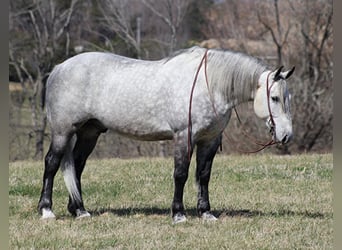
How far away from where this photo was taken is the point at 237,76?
5305 mm

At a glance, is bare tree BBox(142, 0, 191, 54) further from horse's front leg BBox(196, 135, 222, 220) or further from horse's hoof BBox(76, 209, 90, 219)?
horse's hoof BBox(76, 209, 90, 219)

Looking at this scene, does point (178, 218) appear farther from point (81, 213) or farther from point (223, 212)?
point (81, 213)

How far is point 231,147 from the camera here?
1412 centimetres

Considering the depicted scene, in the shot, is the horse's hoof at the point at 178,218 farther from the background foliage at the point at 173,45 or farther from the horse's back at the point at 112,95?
the background foliage at the point at 173,45

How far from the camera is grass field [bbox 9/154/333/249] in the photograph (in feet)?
15.1

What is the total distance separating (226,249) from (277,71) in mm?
1721

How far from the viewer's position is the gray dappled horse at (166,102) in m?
5.28

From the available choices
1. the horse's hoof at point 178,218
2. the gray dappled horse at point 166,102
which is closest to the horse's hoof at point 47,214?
the gray dappled horse at point 166,102

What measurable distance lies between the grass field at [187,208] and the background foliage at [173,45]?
5149 mm

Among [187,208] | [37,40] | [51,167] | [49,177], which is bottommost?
[37,40]

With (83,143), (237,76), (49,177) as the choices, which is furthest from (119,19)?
(237,76)

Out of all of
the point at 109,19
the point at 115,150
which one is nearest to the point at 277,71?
Result: the point at 115,150

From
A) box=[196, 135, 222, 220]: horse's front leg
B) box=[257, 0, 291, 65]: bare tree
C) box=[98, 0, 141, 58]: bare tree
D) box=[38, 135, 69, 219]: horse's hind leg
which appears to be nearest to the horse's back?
box=[38, 135, 69, 219]: horse's hind leg

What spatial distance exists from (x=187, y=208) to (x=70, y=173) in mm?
1412
